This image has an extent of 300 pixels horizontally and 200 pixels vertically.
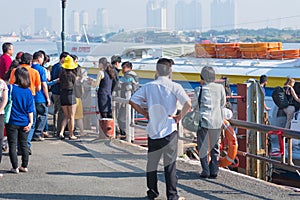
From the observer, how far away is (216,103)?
721cm

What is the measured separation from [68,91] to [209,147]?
12.3ft

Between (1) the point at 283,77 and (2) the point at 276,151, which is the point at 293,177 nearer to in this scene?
(2) the point at 276,151

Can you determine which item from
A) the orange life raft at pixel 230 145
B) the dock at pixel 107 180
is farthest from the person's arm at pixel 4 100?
the orange life raft at pixel 230 145

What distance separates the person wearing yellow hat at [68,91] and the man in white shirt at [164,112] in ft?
13.8

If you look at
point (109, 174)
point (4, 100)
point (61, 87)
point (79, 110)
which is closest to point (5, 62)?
point (61, 87)

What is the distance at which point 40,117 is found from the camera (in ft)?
33.3

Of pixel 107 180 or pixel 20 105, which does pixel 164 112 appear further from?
pixel 20 105

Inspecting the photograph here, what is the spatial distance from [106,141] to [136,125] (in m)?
0.65

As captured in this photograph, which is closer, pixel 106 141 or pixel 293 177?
pixel 106 141

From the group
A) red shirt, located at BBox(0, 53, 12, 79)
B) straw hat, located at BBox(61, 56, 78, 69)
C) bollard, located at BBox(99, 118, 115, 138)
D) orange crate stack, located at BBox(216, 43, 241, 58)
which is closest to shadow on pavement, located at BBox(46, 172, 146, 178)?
bollard, located at BBox(99, 118, 115, 138)

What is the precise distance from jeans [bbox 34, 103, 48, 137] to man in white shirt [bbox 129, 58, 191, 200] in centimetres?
411

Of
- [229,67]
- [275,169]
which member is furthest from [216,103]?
[229,67]

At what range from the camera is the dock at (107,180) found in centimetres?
671

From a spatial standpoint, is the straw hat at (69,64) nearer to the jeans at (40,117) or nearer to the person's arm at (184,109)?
the jeans at (40,117)
